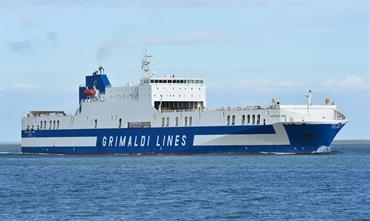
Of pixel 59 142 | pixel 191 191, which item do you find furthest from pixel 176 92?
pixel 191 191

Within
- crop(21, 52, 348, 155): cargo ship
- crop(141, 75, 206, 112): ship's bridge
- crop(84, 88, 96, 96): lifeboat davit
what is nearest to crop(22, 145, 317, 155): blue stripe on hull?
crop(21, 52, 348, 155): cargo ship

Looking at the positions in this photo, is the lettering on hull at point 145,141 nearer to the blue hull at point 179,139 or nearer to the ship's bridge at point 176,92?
the blue hull at point 179,139

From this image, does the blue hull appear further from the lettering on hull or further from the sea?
the sea

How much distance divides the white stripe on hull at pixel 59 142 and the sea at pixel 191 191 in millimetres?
21803

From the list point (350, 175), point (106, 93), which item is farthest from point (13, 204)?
point (106, 93)

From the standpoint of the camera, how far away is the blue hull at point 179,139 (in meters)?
76.9

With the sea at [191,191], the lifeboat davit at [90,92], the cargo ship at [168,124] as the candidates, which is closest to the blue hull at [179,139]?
the cargo ship at [168,124]

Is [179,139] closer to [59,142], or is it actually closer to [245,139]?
[245,139]

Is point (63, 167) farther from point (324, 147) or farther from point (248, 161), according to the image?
point (324, 147)

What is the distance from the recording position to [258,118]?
7825 centimetres

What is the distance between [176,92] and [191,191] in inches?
1609

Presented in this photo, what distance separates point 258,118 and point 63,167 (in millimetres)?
16338

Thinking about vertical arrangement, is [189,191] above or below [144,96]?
below

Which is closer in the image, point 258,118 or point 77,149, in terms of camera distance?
point 258,118
